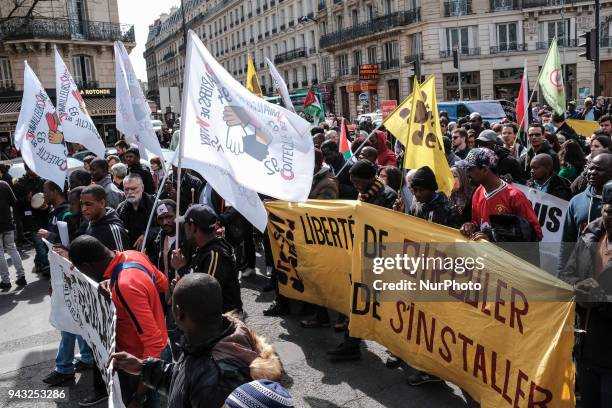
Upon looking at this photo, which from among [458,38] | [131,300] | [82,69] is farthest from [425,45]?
[131,300]

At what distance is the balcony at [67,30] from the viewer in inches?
1134

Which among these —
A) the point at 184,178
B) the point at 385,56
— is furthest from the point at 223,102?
the point at 385,56

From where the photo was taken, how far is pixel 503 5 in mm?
38594

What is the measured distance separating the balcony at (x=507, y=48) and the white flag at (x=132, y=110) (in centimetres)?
3651

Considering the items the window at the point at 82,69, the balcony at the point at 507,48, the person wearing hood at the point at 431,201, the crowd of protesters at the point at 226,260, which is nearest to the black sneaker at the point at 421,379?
the crowd of protesters at the point at 226,260

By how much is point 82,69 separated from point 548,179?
102ft

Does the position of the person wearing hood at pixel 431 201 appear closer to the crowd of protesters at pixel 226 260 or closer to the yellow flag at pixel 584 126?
the crowd of protesters at pixel 226 260

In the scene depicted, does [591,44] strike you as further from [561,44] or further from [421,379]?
[561,44]

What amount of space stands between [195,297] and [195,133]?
6.32 ft

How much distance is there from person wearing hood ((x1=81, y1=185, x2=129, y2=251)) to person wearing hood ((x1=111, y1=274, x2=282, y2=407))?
233cm

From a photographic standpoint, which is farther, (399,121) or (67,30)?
(67,30)

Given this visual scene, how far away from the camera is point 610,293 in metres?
2.79

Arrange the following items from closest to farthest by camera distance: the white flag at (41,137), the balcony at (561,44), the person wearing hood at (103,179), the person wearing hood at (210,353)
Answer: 1. the person wearing hood at (210,353)
2. the person wearing hood at (103,179)
3. the white flag at (41,137)
4. the balcony at (561,44)

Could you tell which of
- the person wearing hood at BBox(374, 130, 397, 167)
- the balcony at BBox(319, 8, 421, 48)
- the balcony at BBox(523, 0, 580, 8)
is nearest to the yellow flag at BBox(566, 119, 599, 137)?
the person wearing hood at BBox(374, 130, 397, 167)
